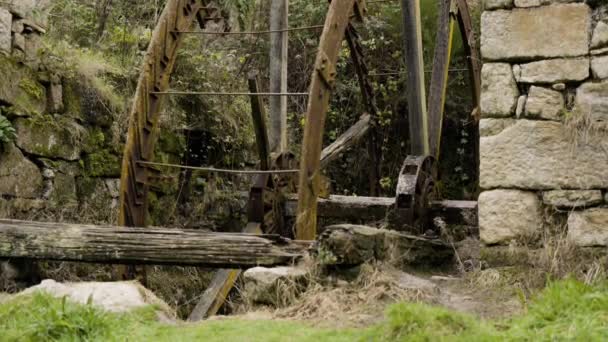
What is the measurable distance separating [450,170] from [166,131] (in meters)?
4.46

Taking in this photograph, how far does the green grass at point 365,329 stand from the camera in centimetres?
287

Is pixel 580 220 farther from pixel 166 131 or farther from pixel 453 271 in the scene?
pixel 166 131

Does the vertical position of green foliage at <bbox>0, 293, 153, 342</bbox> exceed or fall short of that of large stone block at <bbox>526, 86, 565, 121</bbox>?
it falls short

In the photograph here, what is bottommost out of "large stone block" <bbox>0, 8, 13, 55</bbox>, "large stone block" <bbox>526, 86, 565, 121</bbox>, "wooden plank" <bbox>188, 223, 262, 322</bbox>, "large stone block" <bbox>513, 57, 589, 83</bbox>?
"wooden plank" <bbox>188, 223, 262, 322</bbox>

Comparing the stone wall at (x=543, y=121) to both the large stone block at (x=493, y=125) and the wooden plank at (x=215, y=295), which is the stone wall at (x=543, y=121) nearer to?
the large stone block at (x=493, y=125)

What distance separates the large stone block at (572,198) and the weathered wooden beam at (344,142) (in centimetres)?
422

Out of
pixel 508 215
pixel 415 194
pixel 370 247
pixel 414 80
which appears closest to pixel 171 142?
pixel 414 80

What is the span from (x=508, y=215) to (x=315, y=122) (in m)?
2.21

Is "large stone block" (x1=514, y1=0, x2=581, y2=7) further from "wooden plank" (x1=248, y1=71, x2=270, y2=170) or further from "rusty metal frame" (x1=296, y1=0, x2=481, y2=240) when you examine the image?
"wooden plank" (x1=248, y1=71, x2=270, y2=170)

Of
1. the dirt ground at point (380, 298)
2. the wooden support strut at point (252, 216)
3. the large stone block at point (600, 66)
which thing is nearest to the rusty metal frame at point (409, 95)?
the wooden support strut at point (252, 216)

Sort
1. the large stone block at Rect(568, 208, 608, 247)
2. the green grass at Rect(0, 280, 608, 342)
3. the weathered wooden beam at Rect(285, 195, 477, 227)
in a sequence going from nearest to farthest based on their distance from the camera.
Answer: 1. the green grass at Rect(0, 280, 608, 342)
2. the large stone block at Rect(568, 208, 608, 247)
3. the weathered wooden beam at Rect(285, 195, 477, 227)

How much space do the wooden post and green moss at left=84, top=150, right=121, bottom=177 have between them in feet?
5.01

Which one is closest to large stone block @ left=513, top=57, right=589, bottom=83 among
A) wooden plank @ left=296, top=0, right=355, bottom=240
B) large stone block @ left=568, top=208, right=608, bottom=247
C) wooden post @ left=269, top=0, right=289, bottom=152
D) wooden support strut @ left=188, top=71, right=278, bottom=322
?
large stone block @ left=568, top=208, right=608, bottom=247

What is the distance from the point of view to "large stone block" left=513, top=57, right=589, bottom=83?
3771 millimetres
